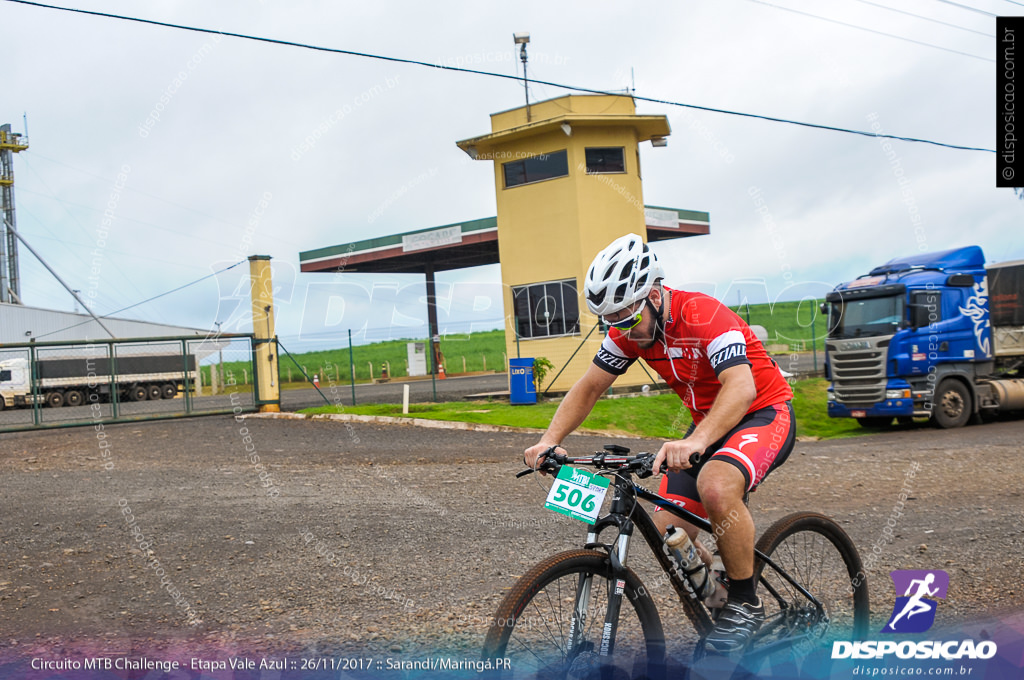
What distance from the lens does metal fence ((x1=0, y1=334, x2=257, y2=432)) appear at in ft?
56.5

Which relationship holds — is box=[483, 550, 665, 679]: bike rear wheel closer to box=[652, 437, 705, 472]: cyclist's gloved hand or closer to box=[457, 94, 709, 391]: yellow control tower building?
box=[652, 437, 705, 472]: cyclist's gloved hand

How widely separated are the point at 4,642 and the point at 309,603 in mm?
1702

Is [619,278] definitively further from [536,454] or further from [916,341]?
[916,341]

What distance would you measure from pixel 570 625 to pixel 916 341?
52.1 feet

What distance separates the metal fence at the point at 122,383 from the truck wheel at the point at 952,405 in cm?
1536

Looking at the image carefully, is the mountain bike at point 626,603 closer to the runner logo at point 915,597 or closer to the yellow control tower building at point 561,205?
the runner logo at point 915,597

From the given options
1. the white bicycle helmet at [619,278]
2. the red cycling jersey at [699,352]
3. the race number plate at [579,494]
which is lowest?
the race number plate at [579,494]

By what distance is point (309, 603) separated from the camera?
520cm

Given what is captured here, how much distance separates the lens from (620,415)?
17.2 meters

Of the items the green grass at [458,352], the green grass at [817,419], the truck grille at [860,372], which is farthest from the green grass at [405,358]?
the truck grille at [860,372]

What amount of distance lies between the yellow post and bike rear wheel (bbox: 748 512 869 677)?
16.1 meters

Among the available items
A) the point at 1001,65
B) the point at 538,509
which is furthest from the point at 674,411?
the point at 538,509

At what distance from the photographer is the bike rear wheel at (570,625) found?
9.46ft

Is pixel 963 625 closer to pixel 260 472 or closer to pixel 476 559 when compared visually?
pixel 476 559
